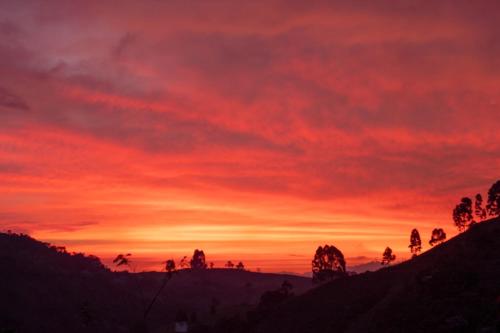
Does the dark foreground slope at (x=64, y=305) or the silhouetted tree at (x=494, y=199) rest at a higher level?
the silhouetted tree at (x=494, y=199)

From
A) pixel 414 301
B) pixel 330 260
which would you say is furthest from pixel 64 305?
pixel 414 301

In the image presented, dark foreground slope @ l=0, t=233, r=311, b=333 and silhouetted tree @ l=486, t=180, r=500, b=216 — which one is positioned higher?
silhouetted tree @ l=486, t=180, r=500, b=216

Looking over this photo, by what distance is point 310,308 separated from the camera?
98812 millimetres

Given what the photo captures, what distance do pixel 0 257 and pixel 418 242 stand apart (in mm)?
144766

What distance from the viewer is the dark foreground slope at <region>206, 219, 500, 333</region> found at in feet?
178

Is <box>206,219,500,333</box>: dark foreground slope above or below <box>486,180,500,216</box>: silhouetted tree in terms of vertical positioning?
below

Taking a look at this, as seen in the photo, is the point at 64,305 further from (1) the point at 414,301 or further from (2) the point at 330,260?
(1) the point at 414,301

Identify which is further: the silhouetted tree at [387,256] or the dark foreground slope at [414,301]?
the silhouetted tree at [387,256]

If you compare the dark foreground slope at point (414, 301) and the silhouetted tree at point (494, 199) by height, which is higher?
the silhouetted tree at point (494, 199)

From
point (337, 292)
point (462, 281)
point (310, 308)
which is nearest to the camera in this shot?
point (462, 281)

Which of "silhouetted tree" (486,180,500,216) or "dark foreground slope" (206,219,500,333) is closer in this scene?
"dark foreground slope" (206,219,500,333)

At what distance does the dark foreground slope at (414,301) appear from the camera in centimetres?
5416

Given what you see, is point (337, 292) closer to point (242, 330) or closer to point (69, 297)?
point (242, 330)

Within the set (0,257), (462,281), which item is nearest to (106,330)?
(0,257)
